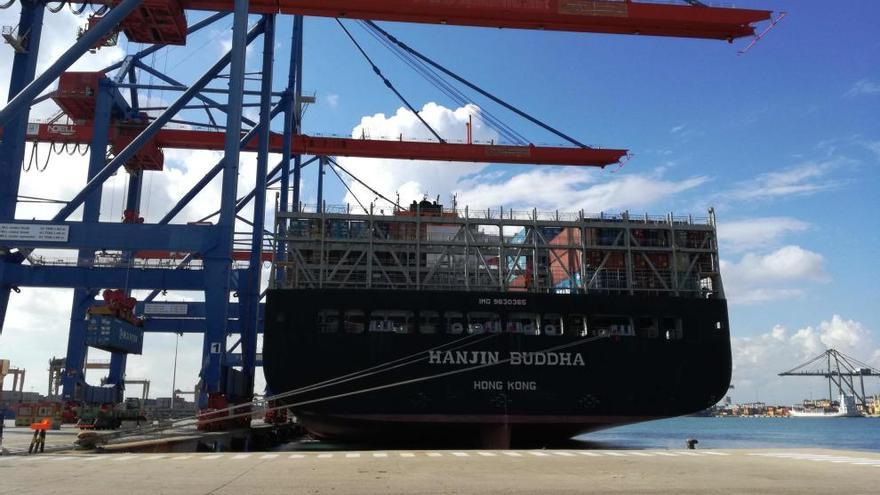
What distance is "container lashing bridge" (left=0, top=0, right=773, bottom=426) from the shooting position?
70.2 ft

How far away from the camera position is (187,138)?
33031mm

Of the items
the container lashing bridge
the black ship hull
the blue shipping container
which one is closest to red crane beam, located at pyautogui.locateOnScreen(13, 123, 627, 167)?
the container lashing bridge

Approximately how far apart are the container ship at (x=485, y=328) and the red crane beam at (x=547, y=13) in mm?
6640

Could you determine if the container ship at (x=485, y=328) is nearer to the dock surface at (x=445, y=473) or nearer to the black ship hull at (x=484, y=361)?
the black ship hull at (x=484, y=361)

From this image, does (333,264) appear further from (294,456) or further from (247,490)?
(247,490)

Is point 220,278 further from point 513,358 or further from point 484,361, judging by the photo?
point 513,358

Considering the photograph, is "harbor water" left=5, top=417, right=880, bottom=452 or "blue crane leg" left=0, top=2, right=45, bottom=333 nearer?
"blue crane leg" left=0, top=2, right=45, bottom=333

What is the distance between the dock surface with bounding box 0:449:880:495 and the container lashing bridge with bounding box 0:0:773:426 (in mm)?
8628

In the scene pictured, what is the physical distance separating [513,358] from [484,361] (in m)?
0.90

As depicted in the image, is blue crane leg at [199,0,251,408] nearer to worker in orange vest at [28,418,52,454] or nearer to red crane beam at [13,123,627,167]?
worker in orange vest at [28,418,52,454]

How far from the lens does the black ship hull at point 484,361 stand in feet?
64.9

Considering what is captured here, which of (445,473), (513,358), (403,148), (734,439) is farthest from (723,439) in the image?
(445,473)

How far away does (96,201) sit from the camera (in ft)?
96.5

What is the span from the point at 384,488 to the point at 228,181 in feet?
49.8
